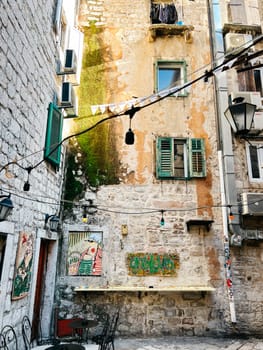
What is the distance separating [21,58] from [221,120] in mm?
4957

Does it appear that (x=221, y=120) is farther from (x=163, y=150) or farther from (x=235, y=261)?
(x=235, y=261)

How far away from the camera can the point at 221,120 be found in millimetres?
7117

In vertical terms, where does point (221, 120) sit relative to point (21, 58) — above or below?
above

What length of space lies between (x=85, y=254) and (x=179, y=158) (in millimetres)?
3311

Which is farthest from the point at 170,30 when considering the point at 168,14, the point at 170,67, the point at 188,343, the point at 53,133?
the point at 188,343

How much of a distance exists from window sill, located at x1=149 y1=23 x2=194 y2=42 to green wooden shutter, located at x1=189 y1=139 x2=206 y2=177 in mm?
3203

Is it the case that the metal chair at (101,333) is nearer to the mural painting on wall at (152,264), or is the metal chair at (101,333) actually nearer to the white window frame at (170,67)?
the mural painting on wall at (152,264)

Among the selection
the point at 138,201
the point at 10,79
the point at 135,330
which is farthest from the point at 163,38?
the point at 135,330

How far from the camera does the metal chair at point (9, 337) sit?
3866mm

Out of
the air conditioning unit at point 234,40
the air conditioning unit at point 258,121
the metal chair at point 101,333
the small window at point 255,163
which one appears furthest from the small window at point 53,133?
the air conditioning unit at point 234,40

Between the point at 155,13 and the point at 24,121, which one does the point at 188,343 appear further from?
the point at 155,13

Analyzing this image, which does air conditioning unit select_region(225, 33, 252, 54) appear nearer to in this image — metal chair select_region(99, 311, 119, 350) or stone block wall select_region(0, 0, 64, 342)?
stone block wall select_region(0, 0, 64, 342)

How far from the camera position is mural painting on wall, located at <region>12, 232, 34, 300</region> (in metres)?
4.19

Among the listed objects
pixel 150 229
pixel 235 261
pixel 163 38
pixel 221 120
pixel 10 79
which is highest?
pixel 163 38
